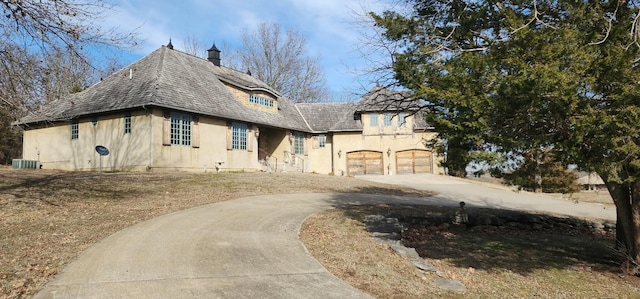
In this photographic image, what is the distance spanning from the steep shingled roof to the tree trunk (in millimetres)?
17369

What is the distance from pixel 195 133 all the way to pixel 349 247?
15800 millimetres

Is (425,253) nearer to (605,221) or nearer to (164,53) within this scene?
(605,221)

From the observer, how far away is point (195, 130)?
69.1ft

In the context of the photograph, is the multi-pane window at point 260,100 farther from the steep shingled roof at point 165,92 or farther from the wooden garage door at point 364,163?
the wooden garage door at point 364,163

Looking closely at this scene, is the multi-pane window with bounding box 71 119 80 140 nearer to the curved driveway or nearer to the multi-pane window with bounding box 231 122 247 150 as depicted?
the multi-pane window with bounding box 231 122 247 150

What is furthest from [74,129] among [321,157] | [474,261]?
[474,261]

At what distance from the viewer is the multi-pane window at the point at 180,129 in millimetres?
19969

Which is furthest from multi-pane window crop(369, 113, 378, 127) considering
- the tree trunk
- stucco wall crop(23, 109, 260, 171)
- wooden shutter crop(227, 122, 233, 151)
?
the tree trunk

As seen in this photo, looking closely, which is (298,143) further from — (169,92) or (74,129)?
(74,129)

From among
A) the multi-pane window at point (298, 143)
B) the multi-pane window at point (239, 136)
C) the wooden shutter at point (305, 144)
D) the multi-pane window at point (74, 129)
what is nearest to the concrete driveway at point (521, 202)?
the multi-pane window at point (239, 136)

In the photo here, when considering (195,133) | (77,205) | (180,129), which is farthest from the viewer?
(195,133)

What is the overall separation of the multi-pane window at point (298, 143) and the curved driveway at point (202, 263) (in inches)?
829

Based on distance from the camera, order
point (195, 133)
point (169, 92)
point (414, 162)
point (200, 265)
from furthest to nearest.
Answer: point (414, 162) < point (195, 133) < point (169, 92) < point (200, 265)

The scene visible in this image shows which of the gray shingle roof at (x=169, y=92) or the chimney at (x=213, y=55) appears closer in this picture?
the gray shingle roof at (x=169, y=92)
